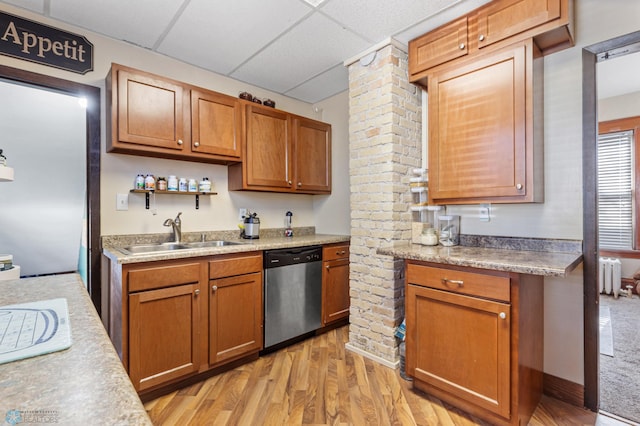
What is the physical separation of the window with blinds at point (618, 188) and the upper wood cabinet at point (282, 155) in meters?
3.11

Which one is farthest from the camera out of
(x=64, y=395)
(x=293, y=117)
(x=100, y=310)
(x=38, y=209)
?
(x=38, y=209)

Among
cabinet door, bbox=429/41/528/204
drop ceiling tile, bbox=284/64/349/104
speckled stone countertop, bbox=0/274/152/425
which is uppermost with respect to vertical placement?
drop ceiling tile, bbox=284/64/349/104

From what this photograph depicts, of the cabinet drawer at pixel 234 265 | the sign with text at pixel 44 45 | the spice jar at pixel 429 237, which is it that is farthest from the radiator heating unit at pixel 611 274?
the sign with text at pixel 44 45

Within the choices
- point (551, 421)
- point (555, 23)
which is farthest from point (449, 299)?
point (555, 23)

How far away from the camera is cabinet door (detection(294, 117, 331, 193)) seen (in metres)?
3.16

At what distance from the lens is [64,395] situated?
0.48 metres

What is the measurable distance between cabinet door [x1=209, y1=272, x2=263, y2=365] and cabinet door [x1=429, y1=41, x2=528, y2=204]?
1.50m

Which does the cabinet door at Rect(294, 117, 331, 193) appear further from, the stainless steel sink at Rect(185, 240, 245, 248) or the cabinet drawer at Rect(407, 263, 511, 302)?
the cabinet drawer at Rect(407, 263, 511, 302)

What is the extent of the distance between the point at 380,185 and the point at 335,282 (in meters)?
1.07

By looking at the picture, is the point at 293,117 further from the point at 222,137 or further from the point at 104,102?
the point at 104,102

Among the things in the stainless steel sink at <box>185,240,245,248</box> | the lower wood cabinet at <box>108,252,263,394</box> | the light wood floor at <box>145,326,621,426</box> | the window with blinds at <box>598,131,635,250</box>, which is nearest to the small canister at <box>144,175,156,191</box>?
the stainless steel sink at <box>185,240,245,248</box>

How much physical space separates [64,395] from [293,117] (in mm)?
2893

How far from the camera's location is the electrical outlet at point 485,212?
86.0 inches

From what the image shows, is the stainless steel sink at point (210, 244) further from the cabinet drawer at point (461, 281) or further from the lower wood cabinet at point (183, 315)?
the cabinet drawer at point (461, 281)
